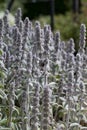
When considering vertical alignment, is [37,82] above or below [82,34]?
below

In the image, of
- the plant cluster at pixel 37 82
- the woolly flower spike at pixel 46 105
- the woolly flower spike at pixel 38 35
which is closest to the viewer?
the woolly flower spike at pixel 46 105

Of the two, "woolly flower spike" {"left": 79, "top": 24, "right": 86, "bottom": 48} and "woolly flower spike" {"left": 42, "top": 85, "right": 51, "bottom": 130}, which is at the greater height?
"woolly flower spike" {"left": 79, "top": 24, "right": 86, "bottom": 48}

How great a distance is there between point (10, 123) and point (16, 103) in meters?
0.90

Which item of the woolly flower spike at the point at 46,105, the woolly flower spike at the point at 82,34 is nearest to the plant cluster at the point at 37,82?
the woolly flower spike at the point at 82,34

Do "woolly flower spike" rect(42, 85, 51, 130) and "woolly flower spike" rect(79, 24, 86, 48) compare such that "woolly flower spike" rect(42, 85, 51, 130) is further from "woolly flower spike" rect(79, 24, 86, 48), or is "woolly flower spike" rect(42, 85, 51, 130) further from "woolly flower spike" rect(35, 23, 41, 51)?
"woolly flower spike" rect(79, 24, 86, 48)

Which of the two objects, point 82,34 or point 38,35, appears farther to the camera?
point 82,34

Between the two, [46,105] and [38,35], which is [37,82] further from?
[46,105]

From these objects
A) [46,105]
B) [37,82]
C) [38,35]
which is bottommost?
[46,105]

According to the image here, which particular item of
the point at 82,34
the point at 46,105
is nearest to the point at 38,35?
the point at 82,34

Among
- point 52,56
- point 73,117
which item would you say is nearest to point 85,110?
point 73,117

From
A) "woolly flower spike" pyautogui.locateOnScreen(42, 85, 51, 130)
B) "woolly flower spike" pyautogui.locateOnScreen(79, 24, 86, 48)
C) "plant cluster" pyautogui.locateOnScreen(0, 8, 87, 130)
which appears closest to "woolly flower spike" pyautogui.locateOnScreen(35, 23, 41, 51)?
"plant cluster" pyautogui.locateOnScreen(0, 8, 87, 130)

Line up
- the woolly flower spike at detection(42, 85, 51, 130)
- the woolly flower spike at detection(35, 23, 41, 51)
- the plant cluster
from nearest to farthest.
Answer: the woolly flower spike at detection(42, 85, 51, 130), the plant cluster, the woolly flower spike at detection(35, 23, 41, 51)

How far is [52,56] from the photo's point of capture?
16.4 feet

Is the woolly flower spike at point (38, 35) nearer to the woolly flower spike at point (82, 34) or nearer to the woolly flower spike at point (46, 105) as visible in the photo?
the woolly flower spike at point (82, 34)
